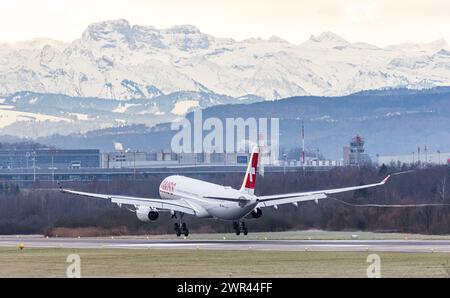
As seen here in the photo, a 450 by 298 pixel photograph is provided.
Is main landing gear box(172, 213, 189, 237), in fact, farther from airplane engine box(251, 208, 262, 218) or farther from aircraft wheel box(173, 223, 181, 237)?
airplane engine box(251, 208, 262, 218)

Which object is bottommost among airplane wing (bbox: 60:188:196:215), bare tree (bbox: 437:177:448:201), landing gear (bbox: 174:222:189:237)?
landing gear (bbox: 174:222:189:237)

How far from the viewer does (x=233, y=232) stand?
124m

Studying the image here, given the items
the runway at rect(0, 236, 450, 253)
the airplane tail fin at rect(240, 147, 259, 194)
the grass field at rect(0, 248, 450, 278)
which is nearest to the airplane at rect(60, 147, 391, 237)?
the airplane tail fin at rect(240, 147, 259, 194)

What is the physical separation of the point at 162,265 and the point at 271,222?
49245 millimetres

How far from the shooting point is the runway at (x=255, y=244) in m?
93.4

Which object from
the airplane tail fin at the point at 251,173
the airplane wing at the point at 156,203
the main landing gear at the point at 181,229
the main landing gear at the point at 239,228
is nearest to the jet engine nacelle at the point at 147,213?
the airplane wing at the point at 156,203

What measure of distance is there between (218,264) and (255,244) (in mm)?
23667

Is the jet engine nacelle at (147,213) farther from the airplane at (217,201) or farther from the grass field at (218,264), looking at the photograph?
the grass field at (218,264)

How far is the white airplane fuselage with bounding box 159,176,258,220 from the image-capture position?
113 metres

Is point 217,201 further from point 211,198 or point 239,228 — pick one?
point 239,228

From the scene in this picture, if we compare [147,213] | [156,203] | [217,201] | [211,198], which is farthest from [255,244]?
[147,213]

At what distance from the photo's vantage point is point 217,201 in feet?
378

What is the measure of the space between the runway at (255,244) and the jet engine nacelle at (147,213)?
3220 mm

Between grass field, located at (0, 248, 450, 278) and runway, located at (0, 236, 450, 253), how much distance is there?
4639 mm
